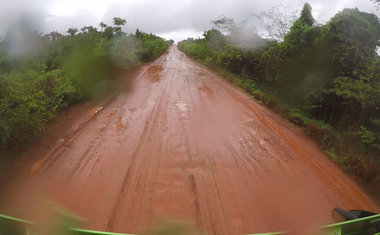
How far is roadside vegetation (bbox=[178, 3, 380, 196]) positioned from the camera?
264 inches

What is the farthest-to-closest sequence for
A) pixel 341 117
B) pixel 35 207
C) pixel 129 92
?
pixel 129 92
pixel 341 117
pixel 35 207

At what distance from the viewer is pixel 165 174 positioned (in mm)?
4398

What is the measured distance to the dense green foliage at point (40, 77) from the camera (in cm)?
522

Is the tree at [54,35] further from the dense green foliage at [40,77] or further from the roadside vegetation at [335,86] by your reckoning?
the roadside vegetation at [335,86]

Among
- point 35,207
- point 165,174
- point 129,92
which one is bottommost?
point 35,207

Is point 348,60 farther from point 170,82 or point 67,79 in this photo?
point 67,79

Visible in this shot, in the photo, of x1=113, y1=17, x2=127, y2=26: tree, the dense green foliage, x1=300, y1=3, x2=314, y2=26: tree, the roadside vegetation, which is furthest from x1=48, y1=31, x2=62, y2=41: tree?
x1=300, y1=3, x2=314, y2=26: tree

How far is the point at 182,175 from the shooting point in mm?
4410

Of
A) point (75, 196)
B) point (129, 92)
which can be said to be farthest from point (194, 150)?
point (129, 92)

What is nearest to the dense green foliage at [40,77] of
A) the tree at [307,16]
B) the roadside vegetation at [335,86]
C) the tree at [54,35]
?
the tree at [54,35]

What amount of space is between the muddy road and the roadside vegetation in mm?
744

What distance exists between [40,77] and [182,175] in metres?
5.26

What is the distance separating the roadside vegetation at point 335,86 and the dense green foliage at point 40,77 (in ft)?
22.5

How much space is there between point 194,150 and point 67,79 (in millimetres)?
5305
